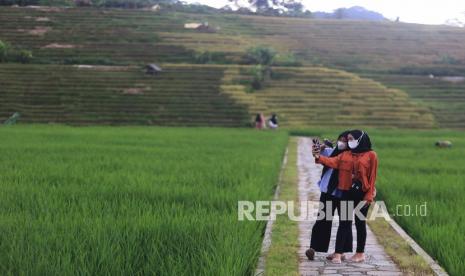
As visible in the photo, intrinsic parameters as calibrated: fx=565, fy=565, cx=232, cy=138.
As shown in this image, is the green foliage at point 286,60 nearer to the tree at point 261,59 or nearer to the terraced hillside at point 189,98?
the tree at point 261,59

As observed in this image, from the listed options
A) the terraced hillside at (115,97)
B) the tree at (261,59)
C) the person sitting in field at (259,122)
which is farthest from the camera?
the tree at (261,59)

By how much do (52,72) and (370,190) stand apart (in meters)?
38.6

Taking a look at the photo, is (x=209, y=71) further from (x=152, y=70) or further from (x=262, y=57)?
(x=262, y=57)

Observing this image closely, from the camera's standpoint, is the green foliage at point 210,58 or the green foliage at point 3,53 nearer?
the green foliage at point 3,53

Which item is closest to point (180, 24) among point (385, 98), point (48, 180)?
point (385, 98)

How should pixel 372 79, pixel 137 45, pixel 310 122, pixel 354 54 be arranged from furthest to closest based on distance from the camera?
pixel 354 54 < pixel 137 45 < pixel 372 79 < pixel 310 122

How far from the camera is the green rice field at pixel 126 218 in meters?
4.38

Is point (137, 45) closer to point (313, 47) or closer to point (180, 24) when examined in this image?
point (180, 24)

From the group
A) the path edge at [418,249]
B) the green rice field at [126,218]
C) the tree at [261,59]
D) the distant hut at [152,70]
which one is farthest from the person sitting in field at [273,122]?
the path edge at [418,249]

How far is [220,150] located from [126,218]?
445 inches

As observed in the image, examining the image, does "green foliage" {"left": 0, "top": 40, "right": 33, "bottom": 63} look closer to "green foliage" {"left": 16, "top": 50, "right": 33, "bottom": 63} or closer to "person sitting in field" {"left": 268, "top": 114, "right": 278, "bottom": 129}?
"green foliage" {"left": 16, "top": 50, "right": 33, "bottom": 63}

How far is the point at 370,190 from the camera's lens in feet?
18.9

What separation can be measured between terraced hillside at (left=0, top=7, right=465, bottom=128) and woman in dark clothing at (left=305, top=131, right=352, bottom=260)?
2864 centimetres

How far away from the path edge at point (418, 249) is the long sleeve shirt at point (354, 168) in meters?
0.86
